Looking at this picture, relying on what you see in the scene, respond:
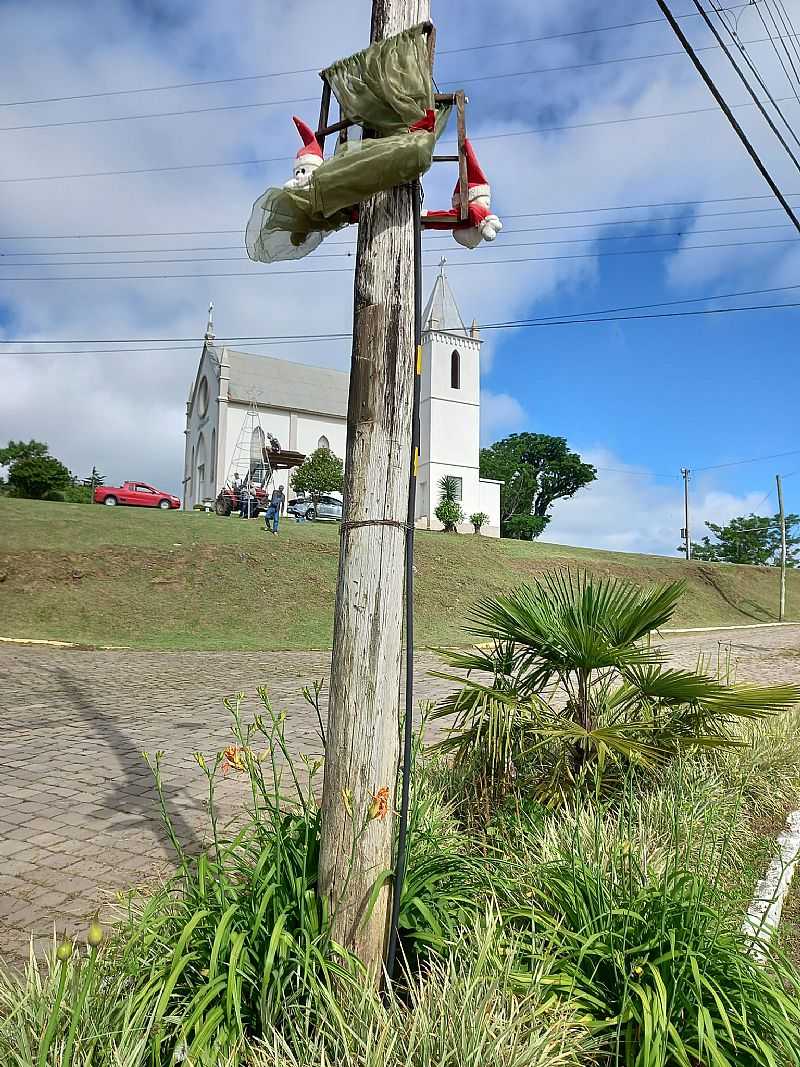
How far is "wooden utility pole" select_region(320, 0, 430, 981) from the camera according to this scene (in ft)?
8.29

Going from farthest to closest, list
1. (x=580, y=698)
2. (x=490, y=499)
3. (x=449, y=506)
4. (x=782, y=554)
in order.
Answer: (x=490, y=499) → (x=449, y=506) → (x=782, y=554) → (x=580, y=698)

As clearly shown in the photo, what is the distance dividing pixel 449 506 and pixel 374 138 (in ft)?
129

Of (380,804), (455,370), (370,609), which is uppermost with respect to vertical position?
(455,370)

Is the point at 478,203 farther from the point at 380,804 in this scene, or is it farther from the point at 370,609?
the point at 380,804

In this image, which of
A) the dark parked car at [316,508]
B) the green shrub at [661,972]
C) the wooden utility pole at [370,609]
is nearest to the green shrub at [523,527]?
the dark parked car at [316,508]

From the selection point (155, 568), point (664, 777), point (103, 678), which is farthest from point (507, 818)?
point (155, 568)

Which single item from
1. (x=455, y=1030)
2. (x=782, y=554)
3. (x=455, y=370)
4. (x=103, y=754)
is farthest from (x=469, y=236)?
(x=455, y=370)

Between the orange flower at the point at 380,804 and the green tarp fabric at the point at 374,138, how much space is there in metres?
2.09

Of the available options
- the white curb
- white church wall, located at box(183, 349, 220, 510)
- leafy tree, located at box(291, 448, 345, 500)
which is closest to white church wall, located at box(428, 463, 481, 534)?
leafy tree, located at box(291, 448, 345, 500)

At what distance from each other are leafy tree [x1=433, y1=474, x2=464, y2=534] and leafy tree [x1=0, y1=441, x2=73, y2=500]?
27707 mm

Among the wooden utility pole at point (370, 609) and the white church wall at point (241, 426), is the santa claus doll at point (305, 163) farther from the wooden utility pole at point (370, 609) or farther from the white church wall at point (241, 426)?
the white church wall at point (241, 426)

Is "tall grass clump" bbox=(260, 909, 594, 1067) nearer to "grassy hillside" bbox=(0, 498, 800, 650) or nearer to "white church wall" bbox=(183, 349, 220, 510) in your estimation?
"grassy hillside" bbox=(0, 498, 800, 650)

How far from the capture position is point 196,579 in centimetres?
2009

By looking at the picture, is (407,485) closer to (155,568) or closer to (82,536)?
(155,568)
